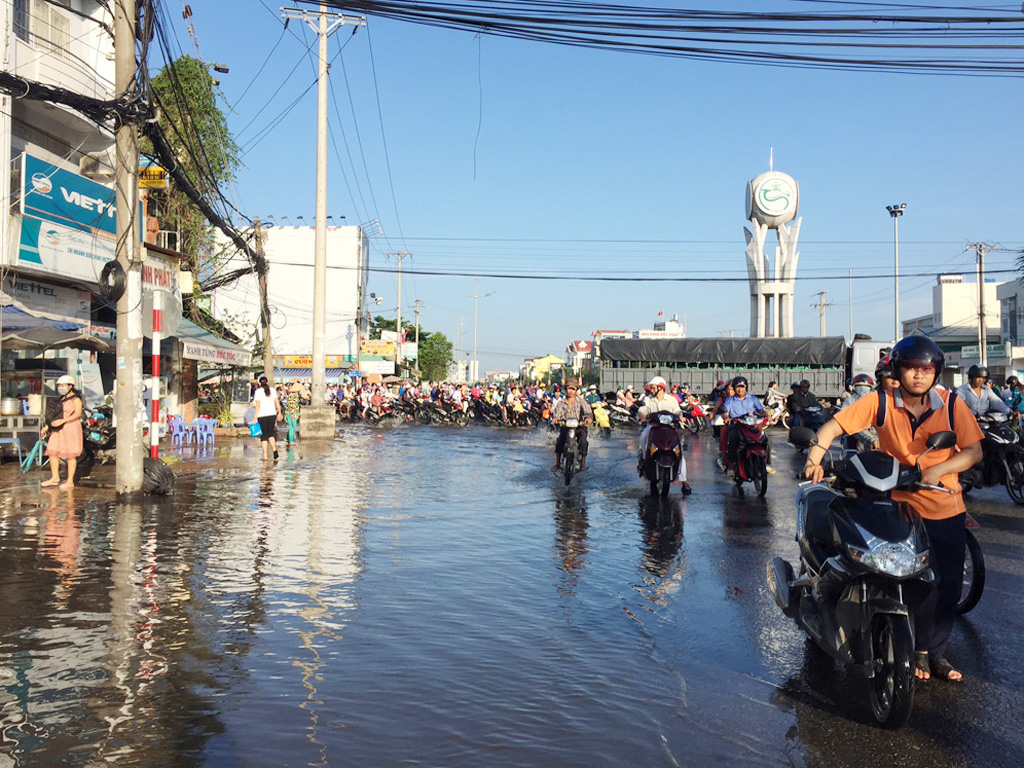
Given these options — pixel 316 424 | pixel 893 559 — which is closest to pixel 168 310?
pixel 893 559

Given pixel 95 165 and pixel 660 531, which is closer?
pixel 660 531

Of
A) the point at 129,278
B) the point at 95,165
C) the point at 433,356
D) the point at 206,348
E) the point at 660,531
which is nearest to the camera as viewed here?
the point at 660,531

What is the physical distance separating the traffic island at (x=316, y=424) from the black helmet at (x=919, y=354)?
20.9 meters

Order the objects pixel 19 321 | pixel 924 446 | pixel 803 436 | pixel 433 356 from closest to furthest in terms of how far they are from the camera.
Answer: pixel 924 446 → pixel 803 436 → pixel 19 321 → pixel 433 356

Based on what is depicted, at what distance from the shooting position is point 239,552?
324 inches

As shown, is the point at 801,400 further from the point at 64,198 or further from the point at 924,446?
the point at 64,198

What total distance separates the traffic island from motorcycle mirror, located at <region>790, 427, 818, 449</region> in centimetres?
1961

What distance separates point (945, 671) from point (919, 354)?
5.31ft

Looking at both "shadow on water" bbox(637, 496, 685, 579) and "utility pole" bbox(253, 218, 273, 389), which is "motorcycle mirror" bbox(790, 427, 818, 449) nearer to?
"shadow on water" bbox(637, 496, 685, 579)

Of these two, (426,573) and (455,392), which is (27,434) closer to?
(426,573)

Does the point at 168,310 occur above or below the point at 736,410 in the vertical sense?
above

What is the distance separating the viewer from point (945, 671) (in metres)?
4.81

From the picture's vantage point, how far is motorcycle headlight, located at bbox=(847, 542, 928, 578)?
4121mm

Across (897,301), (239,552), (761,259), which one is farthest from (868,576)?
(761,259)
